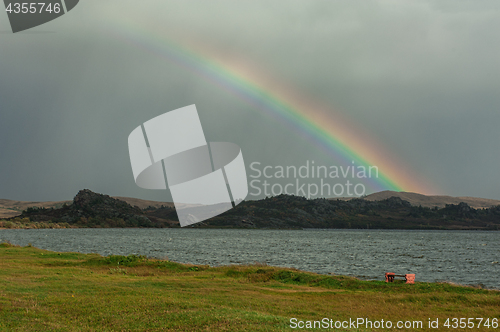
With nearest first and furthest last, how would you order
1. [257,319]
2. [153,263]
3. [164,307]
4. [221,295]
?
1. [257,319]
2. [164,307]
3. [221,295]
4. [153,263]

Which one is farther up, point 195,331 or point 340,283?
point 195,331

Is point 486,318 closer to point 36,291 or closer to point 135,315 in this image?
point 135,315

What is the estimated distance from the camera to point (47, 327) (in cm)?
1431

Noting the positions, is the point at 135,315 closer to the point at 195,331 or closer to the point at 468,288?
the point at 195,331

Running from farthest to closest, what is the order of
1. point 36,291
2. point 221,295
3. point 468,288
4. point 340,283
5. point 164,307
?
1. point 340,283
2. point 468,288
3. point 221,295
4. point 36,291
5. point 164,307

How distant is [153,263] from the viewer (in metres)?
43.4

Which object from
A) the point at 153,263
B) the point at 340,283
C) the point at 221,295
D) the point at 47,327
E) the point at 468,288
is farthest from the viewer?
the point at 153,263

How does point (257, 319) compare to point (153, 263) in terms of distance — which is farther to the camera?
point (153, 263)

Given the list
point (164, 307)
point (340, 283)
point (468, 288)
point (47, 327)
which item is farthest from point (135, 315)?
point (468, 288)

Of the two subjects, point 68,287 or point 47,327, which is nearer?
point 47,327

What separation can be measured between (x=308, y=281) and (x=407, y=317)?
14895mm

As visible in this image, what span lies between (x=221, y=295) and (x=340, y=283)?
41.4ft

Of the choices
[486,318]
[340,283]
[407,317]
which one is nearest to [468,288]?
A: [340,283]

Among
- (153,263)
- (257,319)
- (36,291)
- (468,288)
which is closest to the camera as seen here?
(257,319)
